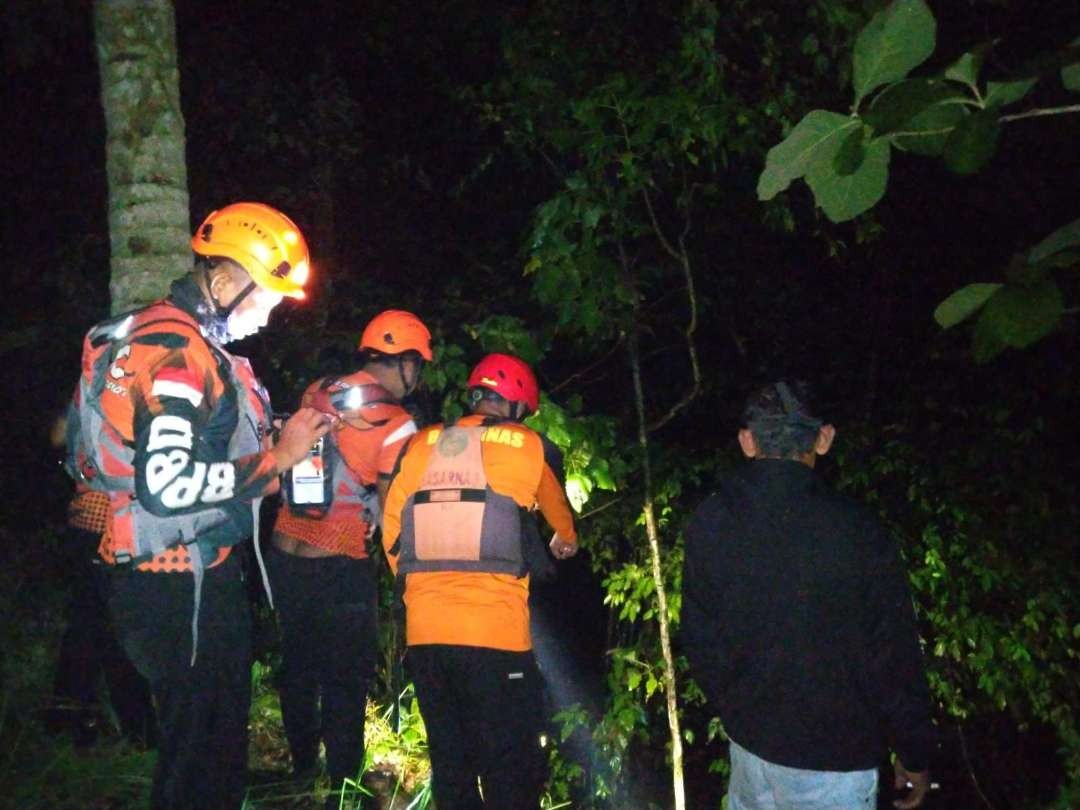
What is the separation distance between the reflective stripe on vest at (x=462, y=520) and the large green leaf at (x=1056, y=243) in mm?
2732

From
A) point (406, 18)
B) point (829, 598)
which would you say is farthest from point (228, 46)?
point (829, 598)

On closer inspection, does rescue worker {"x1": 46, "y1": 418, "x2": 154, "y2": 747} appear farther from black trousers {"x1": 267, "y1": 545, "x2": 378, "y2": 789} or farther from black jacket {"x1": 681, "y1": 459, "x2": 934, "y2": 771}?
black jacket {"x1": 681, "y1": 459, "x2": 934, "y2": 771}

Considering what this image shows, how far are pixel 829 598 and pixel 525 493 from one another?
→ 4.51ft

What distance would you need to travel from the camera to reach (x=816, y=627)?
2639 mm

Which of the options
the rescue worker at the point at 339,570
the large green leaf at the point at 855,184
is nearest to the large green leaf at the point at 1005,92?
the large green leaf at the point at 855,184

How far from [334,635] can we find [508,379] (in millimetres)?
1416

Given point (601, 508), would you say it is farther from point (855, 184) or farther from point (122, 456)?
point (855, 184)

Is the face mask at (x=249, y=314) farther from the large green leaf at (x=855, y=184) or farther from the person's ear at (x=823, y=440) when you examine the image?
the large green leaf at (x=855, y=184)

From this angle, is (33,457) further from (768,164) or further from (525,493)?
(768,164)

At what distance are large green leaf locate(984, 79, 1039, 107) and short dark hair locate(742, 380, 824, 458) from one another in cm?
179

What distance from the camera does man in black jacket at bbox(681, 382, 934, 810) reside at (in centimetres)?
262

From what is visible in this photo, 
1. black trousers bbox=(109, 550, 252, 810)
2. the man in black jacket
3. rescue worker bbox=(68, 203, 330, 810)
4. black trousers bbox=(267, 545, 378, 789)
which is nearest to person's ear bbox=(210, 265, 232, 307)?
rescue worker bbox=(68, 203, 330, 810)

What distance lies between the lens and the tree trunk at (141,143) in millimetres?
3875

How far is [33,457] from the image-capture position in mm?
7852
